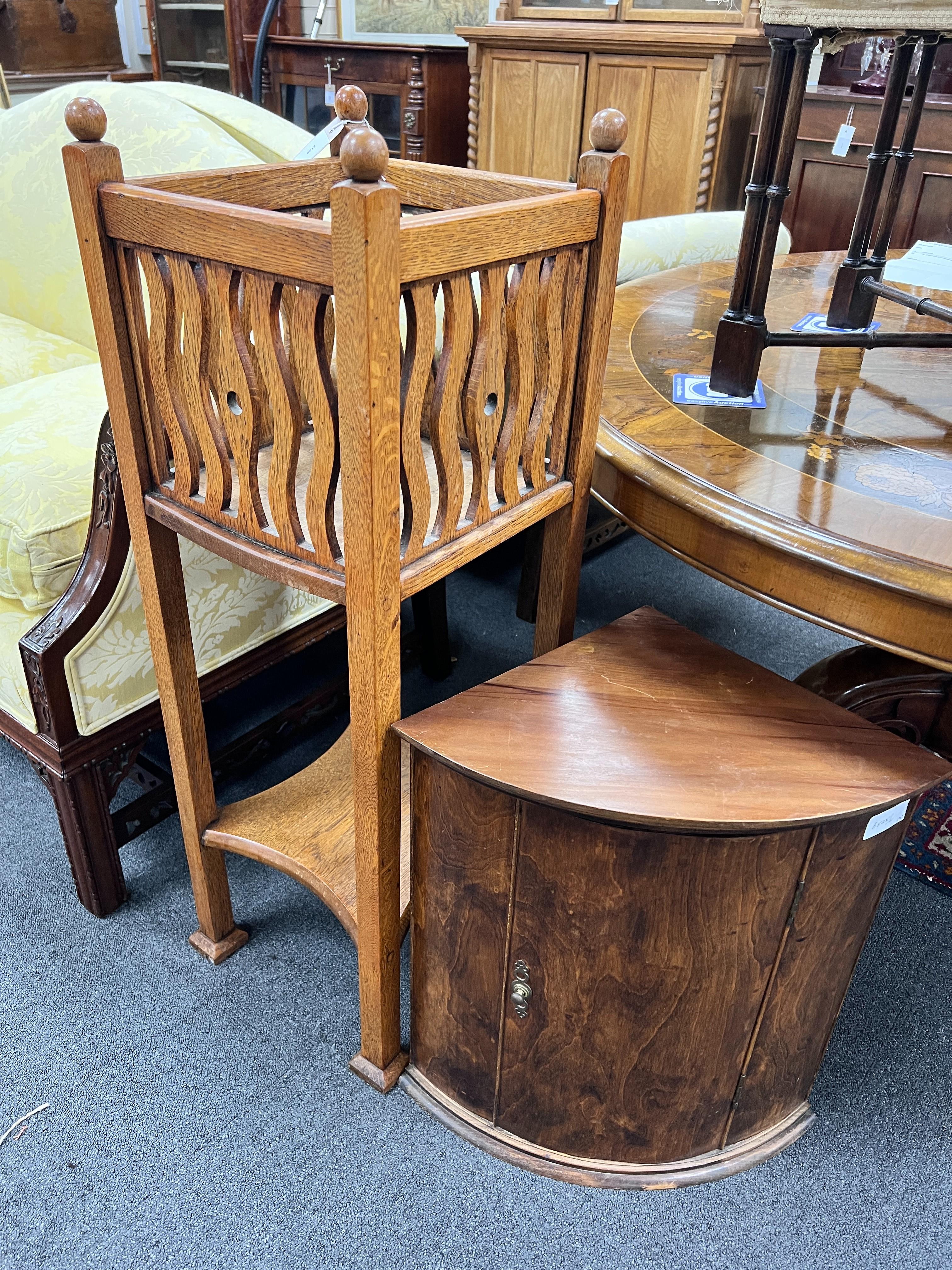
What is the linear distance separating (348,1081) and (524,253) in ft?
3.28

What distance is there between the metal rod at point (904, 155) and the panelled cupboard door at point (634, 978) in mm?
937

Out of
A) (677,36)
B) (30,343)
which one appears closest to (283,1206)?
(30,343)

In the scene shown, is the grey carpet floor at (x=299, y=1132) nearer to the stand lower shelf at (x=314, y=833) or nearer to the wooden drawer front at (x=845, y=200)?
the stand lower shelf at (x=314, y=833)

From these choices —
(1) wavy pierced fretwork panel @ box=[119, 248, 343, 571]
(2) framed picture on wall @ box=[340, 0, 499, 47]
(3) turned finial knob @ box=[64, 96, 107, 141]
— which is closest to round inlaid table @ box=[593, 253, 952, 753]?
(1) wavy pierced fretwork panel @ box=[119, 248, 343, 571]

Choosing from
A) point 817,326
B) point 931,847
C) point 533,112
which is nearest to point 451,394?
point 817,326

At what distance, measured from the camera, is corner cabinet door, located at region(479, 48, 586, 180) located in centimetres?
361

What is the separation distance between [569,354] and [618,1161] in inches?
35.9

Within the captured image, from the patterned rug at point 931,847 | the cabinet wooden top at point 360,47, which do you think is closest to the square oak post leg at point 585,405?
the patterned rug at point 931,847

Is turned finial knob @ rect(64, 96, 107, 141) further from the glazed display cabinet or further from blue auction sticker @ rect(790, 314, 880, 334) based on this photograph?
the glazed display cabinet

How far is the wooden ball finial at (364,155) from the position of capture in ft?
2.17

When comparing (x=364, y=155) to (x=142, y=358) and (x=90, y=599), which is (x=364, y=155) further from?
(x=90, y=599)

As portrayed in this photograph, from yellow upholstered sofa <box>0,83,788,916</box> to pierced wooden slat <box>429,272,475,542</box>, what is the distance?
0.48 metres

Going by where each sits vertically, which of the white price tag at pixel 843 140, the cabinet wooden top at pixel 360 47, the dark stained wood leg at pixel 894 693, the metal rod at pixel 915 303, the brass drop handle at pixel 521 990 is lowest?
the brass drop handle at pixel 521 990

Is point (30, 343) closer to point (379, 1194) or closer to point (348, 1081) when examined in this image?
point (348, 1081)
